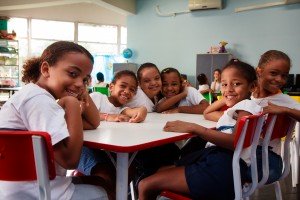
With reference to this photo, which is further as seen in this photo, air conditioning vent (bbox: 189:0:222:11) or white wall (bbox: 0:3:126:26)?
white wall (bbox: 0:3:126:26)

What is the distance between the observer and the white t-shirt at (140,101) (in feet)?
7.61

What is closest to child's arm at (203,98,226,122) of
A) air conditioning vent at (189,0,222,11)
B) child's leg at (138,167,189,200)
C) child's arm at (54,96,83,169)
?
child's leg at (138,167,189,200)

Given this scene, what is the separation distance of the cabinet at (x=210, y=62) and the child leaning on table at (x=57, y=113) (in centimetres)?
687

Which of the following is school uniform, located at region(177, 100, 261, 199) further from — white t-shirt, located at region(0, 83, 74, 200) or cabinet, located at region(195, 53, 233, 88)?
cabinet, located at region(195, 53, 233, 88)

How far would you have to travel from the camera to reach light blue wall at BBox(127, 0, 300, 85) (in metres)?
7.42

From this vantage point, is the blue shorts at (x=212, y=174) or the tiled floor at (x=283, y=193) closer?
the blue shorts at (x=212, y=174)

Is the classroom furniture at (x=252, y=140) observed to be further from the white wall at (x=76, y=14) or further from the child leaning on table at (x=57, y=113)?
the white wall at (x=76, y=14)

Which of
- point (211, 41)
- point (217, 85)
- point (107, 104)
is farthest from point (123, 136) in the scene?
point (211, 41)

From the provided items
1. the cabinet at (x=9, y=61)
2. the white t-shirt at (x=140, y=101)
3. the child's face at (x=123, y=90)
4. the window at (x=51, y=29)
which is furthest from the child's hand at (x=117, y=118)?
the window at (x=51, y=29)

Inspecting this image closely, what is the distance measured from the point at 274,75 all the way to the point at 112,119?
1.02m

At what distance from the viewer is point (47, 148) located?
90 cm

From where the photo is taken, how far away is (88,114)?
1504mm

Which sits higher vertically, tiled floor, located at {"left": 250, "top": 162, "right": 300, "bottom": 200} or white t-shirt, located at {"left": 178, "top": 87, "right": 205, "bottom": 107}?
white t-shirt, located at {"left": 178, "top": 87, "right": 205, "bottom": 107}

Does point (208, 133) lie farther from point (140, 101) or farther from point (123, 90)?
point (140, 101)
